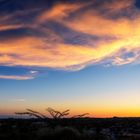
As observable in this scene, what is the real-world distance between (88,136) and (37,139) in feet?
18.0

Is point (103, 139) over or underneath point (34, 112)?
underneath

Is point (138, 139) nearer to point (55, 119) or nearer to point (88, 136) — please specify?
point (88, 136)

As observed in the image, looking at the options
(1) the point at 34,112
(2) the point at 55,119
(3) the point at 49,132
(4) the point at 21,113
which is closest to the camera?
(3) the point at 49,132

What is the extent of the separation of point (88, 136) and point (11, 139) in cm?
697

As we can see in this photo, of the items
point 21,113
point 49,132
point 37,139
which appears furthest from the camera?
point 21,113

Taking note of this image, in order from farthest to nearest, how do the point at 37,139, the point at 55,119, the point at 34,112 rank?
the point at 55,119, the point at 34,112, the point at 37,139

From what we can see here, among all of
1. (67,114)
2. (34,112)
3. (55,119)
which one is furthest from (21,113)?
(55,119)

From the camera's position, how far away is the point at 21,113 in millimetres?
43625

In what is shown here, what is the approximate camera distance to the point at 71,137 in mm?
33812

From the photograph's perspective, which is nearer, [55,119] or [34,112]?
[34,112]

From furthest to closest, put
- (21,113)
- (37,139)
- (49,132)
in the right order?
1. (21,113)
2. (49,132)
3. (37,139)

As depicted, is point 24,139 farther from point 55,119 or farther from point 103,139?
point 55,119

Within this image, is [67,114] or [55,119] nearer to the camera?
[67,114]

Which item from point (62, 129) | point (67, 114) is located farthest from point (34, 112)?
point (62, 129)
